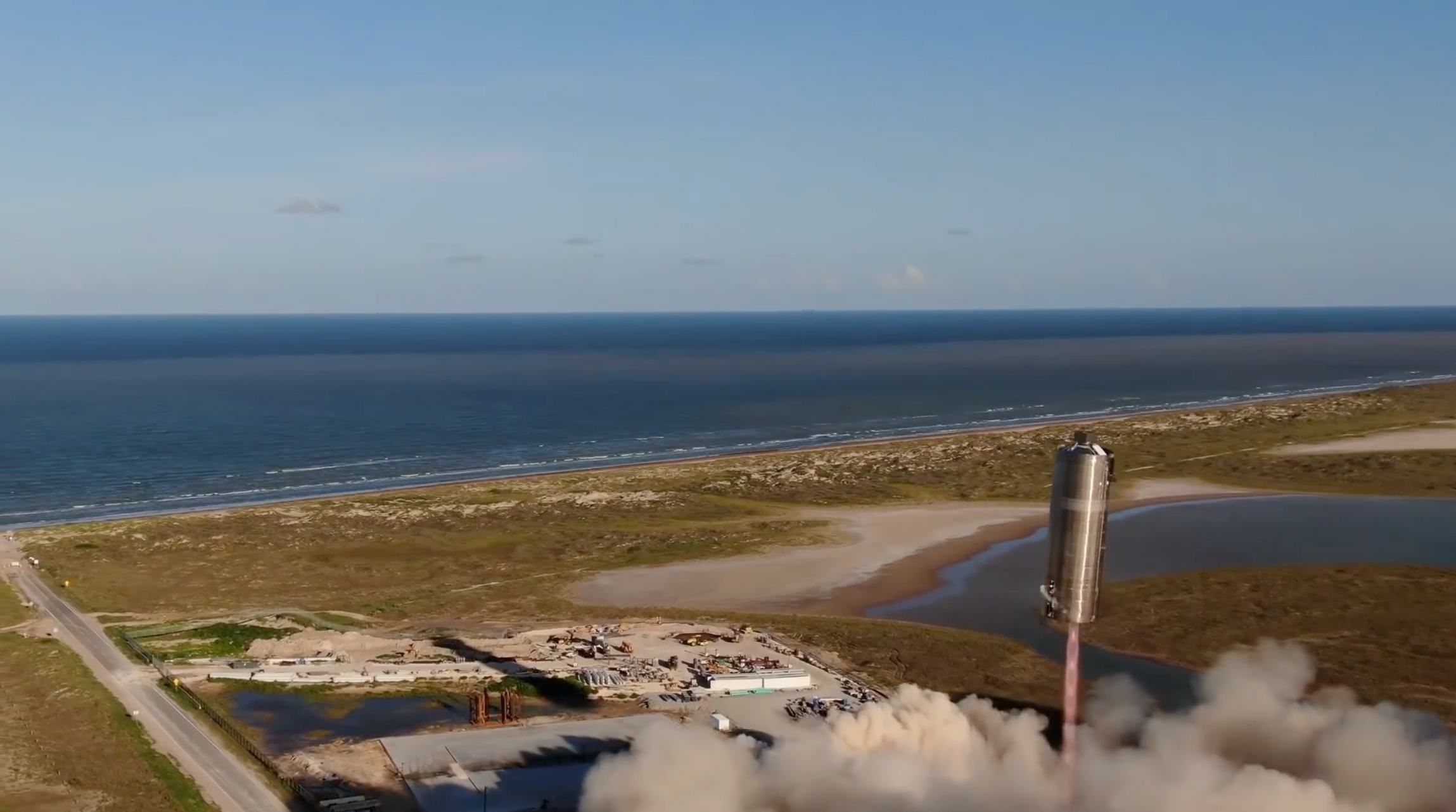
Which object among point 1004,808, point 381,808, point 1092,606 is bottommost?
point 381,808

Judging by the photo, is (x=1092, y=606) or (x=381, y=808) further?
(x=381, y=808)

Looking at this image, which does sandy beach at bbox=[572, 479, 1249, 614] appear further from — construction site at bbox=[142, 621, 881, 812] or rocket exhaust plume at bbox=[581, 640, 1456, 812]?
rocket exhaust plume at bbox=[581, 640, 1456, 812]

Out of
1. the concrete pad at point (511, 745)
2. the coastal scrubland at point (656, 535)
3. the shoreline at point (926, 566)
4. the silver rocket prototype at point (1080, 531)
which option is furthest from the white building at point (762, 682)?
the silver rocket prototype at point (1080, 531)

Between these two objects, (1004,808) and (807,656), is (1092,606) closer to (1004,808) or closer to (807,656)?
(1004,808)

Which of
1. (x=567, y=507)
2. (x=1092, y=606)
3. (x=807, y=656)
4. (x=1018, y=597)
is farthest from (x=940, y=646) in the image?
(x=567, y=507)

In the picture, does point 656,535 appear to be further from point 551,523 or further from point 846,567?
point 846,567

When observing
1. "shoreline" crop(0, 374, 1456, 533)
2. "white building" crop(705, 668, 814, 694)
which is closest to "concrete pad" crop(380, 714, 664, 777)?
"white building" crop(705, 668, 814, 694)

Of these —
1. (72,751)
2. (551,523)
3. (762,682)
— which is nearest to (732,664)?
(762,682)
